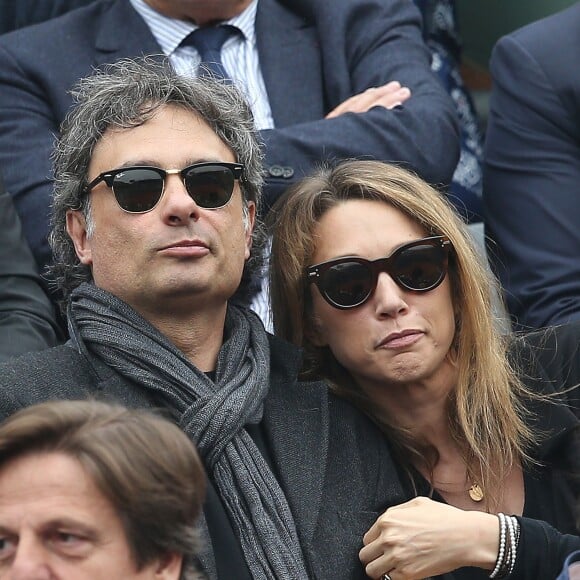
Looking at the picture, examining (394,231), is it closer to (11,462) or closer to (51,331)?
(51,331)

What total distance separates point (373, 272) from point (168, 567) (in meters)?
1.21

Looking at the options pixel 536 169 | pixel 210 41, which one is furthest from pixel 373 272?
pixel 210 41

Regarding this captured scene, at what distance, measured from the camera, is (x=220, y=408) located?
9.32ft

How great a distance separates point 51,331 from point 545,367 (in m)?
1.20

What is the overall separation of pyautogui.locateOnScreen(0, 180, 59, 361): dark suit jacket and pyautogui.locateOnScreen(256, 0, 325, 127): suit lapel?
861 mm

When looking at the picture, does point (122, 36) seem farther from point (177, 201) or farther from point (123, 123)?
point (177, 201)

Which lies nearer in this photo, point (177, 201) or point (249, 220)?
point (177, 201)

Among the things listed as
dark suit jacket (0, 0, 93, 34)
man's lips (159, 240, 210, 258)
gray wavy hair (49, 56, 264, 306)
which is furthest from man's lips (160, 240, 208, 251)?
dark suit jacket (0, 0, 93, 34)

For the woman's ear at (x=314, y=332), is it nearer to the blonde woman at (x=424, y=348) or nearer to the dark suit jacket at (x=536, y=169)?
the blonde woman at (x=424, y=348)

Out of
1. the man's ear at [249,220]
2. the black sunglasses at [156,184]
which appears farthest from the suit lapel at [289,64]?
the black sunglasses at [156,184]

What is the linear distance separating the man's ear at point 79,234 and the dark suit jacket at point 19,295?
0.25 meters

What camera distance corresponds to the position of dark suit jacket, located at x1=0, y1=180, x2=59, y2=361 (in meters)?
3.35

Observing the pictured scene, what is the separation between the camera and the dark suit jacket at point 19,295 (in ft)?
11.0

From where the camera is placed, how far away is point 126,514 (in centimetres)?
210
